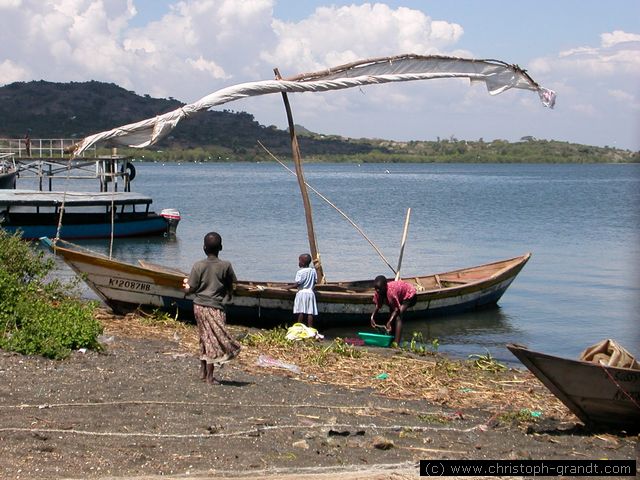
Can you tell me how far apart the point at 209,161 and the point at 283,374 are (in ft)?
497

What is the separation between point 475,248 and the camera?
108ft

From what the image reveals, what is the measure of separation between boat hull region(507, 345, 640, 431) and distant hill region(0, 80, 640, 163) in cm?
11557

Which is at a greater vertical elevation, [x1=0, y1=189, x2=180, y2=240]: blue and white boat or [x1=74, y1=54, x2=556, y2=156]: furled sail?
[x1=74, y1=54, x2=556, y2=156]: furled sail

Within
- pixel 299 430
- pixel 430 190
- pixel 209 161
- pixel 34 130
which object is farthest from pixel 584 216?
pixel 209 161

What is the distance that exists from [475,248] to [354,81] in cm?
2058

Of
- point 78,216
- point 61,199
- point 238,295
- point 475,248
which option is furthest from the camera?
point 475,248

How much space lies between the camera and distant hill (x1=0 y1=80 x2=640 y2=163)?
454ft

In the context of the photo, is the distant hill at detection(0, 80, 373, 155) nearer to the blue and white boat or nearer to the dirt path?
the blue and white boat

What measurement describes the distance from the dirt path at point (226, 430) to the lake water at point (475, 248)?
5.97 meters

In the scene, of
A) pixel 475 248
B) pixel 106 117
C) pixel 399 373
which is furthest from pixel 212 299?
pixel 106 117

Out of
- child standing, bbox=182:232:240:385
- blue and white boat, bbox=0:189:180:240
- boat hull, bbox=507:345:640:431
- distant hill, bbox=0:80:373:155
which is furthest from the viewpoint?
distant hill, bbox=0:80:373:155

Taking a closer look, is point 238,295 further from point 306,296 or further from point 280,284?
point 280,284

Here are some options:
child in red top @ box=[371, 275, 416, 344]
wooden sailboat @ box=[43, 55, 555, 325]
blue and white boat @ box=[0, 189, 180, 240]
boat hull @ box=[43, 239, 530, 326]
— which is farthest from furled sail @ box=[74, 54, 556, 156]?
blue and white boat @ box=[0, 189, 180, 240]

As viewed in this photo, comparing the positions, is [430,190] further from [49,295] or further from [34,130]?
[34,130]
